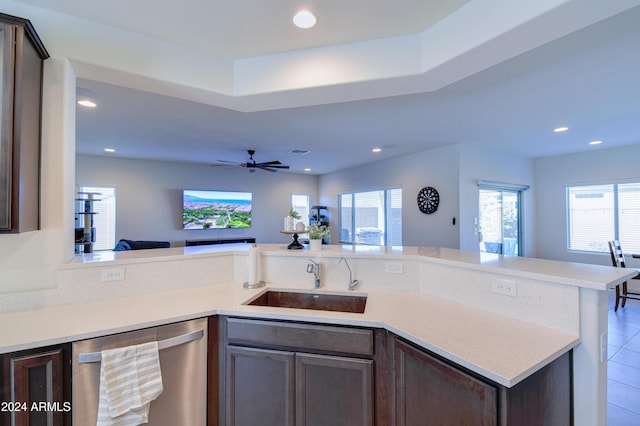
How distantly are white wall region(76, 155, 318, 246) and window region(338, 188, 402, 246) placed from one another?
5.63 ft

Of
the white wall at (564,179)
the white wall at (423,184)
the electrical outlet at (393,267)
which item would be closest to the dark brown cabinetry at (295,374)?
the electrical outlet at (393,267)

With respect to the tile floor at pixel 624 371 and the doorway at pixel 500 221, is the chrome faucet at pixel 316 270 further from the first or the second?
A: the doorway at pixel 500 221

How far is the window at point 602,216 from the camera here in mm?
4957

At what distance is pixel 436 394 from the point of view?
1.19 metres

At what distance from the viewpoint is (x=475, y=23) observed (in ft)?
5.37

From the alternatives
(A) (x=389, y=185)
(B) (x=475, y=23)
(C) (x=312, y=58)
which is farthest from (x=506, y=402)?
(A) (x=389, y=185)

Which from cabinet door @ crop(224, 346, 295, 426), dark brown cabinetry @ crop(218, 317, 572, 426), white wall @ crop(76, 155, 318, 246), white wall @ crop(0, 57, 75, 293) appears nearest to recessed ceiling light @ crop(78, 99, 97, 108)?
white wall @ crop(0, 57, 75, 293)

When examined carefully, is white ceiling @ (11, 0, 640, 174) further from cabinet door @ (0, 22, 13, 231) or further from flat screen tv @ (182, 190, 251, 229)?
flat screen tv @ (182, 190, 251, 229)

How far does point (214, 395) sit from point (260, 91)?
2.04 metres

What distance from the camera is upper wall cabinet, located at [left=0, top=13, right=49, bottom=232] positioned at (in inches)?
53.7

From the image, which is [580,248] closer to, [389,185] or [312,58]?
[389,185]

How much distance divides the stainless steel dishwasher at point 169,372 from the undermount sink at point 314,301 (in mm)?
476

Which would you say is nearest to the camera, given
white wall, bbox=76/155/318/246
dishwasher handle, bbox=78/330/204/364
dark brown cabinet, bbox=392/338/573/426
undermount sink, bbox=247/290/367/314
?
dark brown cabinet, bbox=392/338/573/426

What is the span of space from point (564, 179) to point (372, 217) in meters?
3.88
